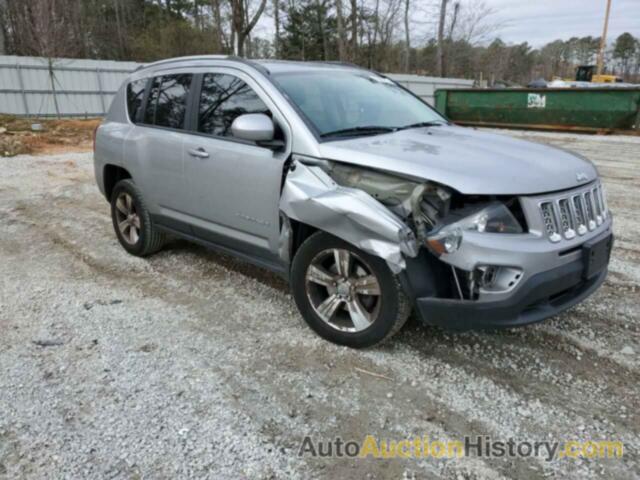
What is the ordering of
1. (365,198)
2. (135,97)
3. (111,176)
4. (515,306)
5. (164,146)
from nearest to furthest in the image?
1. (515,306)
2. (365,198)
3. (164,146)
4. (135,97)
5. (111,176)

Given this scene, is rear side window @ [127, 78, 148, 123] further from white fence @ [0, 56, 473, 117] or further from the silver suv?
white fence @ [0, 56, 473, 117]

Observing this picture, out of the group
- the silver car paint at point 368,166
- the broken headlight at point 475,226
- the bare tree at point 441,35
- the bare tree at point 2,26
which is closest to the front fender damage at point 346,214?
the silver car paint at point 368,166

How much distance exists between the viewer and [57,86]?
20547 millimetres

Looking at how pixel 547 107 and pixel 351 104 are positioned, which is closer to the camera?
pixel 351 104

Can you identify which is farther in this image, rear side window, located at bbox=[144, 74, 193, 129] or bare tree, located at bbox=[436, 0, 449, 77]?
bare tree, located at bbox=[436, 0, 449, 77]

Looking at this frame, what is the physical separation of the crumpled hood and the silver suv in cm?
1

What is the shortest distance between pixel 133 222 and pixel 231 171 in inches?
72.8

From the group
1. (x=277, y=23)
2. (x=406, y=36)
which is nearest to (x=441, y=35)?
(x=406, y=36)

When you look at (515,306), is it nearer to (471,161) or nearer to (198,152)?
(471,161)

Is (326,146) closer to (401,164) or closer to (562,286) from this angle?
(401,164)

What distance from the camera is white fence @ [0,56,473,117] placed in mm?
19172

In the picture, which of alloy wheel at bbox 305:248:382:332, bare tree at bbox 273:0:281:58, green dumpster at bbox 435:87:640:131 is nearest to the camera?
alloy wheel at bbox 305:248:382:332

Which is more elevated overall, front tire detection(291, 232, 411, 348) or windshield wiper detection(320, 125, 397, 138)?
windshield wiper detection(320, 125, 397, 138)

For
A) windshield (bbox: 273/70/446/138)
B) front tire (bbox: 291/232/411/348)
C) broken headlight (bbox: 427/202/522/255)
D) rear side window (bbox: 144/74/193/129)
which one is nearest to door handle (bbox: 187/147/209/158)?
rear side window (bbox: 144/74/193/129)
